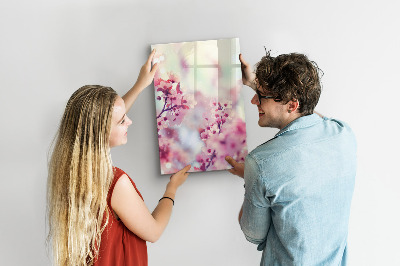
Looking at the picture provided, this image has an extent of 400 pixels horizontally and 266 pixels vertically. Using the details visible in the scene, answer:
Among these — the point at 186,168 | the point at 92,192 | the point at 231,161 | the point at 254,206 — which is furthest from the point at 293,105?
the point at 92,192

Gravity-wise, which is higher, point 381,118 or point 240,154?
point 381,118

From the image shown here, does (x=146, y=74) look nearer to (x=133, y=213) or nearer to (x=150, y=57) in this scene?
(x=150, y=57)

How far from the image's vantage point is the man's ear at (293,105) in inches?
55.1

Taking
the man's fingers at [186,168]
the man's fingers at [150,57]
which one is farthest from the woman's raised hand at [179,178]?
the man's fingers at [150,57]

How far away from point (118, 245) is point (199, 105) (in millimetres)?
678

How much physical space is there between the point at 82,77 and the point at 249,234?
951 millimetres

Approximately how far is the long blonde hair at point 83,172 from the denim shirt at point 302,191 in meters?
0.48

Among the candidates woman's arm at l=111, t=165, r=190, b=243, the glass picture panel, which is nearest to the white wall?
the glass picture panel

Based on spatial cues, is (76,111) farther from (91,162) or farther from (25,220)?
(25,220)

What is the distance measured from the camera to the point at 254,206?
4.55 ft

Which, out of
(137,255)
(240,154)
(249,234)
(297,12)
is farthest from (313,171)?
(297,12)

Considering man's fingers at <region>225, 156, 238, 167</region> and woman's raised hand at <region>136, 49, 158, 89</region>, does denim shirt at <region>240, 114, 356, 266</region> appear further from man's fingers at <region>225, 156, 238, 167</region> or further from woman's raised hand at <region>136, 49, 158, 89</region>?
woman's raised hand at <region>136, 49, 158, 89</region>

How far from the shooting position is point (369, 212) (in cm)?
195

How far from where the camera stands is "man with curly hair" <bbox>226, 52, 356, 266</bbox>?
1322 millimetres
